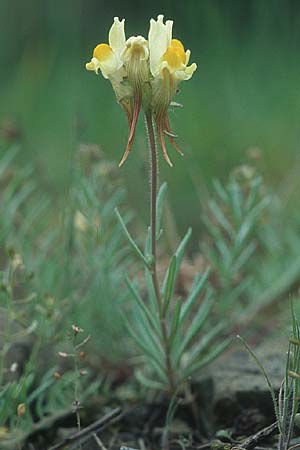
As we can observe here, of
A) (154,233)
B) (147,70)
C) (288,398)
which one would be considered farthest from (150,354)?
(147,70)

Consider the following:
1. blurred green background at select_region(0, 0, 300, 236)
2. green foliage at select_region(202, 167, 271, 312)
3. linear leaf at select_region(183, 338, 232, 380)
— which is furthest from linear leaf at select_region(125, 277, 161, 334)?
blurred green background at select_region(0, 0, 300, 236)

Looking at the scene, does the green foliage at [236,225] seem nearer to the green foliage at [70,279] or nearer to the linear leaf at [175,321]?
the green foliage at [70,279]

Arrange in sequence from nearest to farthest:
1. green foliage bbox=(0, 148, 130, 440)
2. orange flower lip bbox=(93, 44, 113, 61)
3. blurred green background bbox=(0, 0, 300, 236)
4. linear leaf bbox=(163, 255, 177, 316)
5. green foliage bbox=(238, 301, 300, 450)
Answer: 1. green foliage bbox=(238, 301, 300, 450)
2. orange flower lip bbox=(93, 44, 113, 61)
3. linear leaf bbox=(163, 255, 177, 316)
4. green foliage bbox=(0, 148, 130, 440)
5. blurred green background bbox=(0, 0, 300, 236)

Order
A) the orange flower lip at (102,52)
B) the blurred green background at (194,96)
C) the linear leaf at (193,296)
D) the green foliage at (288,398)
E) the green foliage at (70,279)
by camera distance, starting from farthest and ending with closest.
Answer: the blurred green background at (194,96)
the green foliage at (70,279)
the linear leaf at (193,296)
the orange flower lip at (102,52)
the green foliage at (288,398)

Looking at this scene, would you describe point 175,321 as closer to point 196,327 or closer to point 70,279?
point 196,327

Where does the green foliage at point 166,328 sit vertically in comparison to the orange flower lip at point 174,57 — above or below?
below

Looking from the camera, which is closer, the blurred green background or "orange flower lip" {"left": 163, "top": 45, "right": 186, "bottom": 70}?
"orange flower lip" {"left": 163, "top": 45, "right": 186, "bottom": 70}

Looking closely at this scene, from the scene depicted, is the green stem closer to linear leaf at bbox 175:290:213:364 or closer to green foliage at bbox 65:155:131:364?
linear leaf at bbox 175:290:213:364

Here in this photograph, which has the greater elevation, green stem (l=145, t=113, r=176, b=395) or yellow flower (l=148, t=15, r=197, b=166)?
yellow flower (l=148, t=15, r=197, b=166)

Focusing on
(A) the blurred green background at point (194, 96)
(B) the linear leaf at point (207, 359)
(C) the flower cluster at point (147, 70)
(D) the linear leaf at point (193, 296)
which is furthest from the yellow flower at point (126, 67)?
(A) the blurred green background at point (194, 96)
